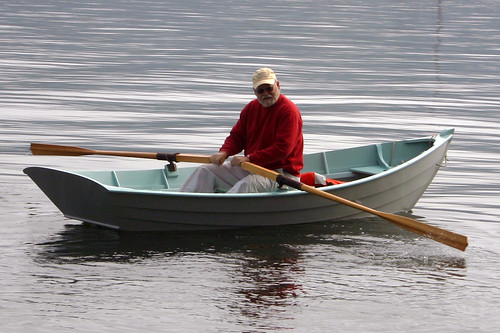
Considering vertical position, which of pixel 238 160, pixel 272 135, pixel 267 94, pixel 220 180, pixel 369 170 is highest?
pixel 267 94

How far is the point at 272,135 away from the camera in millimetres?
11609

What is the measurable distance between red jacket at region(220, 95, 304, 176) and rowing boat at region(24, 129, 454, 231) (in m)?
A: 0.34

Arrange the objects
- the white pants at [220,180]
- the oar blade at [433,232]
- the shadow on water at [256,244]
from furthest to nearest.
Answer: the white pants at [220,180] < the oar blade at [433,232] < the shadow on water at [256,244]

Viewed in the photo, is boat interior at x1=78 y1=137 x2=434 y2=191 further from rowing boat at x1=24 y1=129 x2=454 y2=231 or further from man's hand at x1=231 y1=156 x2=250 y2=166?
man's hand at x1=231 y1=156 x2=250 y2=166

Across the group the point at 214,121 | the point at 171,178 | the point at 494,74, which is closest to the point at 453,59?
the point at 494,74

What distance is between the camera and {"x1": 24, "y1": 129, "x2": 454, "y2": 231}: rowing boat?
36.3 feet

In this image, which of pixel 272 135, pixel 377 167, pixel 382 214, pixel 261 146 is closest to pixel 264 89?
pixel 272 135

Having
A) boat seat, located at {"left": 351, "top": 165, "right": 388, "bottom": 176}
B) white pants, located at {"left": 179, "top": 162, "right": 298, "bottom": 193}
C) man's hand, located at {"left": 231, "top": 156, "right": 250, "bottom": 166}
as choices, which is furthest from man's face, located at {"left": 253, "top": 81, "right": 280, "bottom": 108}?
boat seat, located at {"left": 351, "top": 165, "right": 388, "bottom": 176}

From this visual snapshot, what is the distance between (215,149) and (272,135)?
5238 millimetres

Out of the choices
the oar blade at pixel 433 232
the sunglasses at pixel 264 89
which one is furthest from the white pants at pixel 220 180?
the oar blade at pixel 433 232

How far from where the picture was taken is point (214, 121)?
1953cm

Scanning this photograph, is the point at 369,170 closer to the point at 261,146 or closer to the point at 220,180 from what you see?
the point at 261,146

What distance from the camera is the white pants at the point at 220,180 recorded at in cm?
1163

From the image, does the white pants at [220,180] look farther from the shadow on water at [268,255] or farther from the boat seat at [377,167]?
the boat seat at [377,167]
